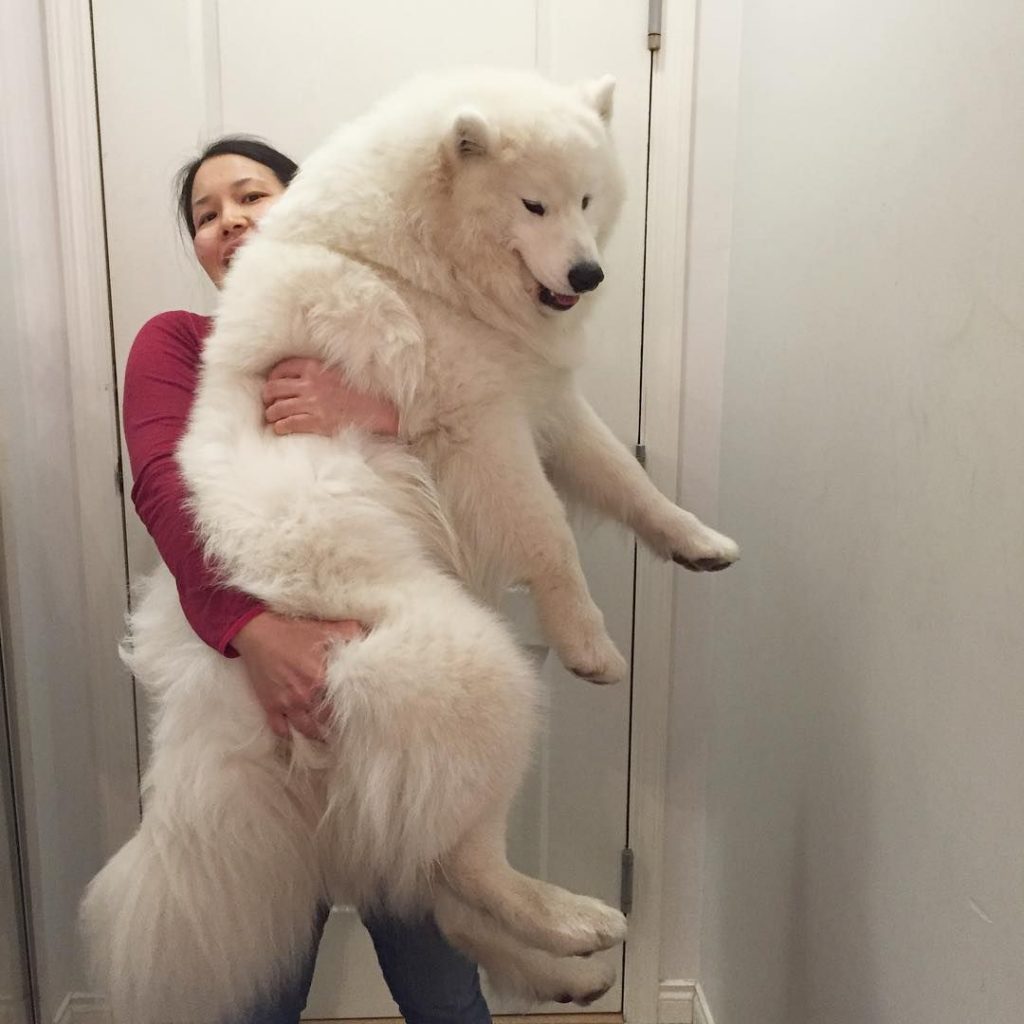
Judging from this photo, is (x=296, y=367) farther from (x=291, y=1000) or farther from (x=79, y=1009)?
(x=79, y=1009)

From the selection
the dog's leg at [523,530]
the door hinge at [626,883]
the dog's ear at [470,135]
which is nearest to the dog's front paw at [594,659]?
the dog's leg at [523,530]

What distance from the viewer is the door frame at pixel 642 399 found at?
5.92 ft

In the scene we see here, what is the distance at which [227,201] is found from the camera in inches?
60.1

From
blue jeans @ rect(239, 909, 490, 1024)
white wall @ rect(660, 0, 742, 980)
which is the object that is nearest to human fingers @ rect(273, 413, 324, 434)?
blue jeans @ rect(239, 909, 490, 1024)

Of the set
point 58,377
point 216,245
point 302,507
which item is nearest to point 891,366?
point 302,507

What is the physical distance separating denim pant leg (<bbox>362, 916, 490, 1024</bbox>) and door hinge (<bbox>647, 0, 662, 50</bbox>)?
185cm

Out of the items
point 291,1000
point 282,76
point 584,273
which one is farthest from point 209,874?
point 282,76

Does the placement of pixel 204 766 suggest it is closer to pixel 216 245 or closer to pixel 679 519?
pixel 679 519

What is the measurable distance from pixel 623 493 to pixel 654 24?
1111 millimetres

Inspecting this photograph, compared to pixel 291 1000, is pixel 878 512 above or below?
above

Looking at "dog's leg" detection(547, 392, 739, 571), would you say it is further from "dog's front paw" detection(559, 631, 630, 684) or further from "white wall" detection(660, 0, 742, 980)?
"white wall" detection(660, 0, 742, 980)

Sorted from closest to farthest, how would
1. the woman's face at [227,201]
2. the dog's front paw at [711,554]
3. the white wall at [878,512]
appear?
the white wall at [878,512] → the dog's front paw at [711,554] → the woman's face at [227,201]

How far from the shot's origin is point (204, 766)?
103 cm

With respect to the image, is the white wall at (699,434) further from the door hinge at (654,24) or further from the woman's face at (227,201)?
the woman's face at (227,201)
